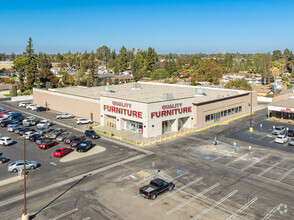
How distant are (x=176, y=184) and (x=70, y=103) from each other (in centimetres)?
5016

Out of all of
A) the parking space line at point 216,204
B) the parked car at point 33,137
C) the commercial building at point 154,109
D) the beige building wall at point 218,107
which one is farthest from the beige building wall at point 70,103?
the parking space line at point 216,204

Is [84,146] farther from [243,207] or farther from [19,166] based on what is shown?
[243,207]

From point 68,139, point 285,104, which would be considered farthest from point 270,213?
point 285,104

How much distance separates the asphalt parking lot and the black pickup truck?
0.57 metres

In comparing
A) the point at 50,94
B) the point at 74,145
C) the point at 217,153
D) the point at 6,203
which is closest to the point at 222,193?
the point at 217,153

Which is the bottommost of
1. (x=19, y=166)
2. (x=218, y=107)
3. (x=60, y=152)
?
(x=19, y=166)

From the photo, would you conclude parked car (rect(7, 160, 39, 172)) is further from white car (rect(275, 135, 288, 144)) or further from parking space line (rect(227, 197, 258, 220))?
white car (rect(275, 135, 288, 144))

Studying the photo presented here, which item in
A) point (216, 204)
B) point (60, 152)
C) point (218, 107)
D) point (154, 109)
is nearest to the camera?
point (216, 204)

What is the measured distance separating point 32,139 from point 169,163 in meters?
27.6

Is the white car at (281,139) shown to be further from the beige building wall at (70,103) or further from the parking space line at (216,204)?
the beige building wall at (70,103)

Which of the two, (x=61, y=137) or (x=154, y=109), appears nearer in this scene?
(x=61, y=137)

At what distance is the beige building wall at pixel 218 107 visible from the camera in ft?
195

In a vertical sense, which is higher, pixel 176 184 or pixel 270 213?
pixel 176 184

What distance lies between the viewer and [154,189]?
93.6 feet
